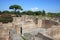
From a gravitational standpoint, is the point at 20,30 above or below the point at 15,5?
below

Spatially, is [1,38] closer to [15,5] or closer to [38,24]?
[38,24]

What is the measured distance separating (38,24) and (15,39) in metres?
8.20

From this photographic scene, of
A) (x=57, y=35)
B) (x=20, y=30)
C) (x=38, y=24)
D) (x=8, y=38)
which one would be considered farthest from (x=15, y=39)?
(x=38, y=24)

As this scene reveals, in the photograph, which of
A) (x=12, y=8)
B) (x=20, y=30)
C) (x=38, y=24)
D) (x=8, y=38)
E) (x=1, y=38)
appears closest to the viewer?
(x=1, y=38)

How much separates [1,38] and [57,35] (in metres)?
2.28

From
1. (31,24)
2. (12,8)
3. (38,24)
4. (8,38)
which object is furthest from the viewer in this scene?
(12,8)

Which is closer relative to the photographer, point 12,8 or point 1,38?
point 1,38

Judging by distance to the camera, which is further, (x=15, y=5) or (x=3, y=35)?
(x=15, y=5)

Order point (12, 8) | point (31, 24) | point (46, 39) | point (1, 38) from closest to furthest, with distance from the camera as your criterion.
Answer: point (46, 39), point (1, 38), point (31, 24), point (12, 8)

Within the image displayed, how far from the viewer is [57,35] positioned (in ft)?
23.5

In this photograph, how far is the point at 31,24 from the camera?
13.4 m

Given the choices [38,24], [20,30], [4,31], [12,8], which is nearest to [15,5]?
[12,8]

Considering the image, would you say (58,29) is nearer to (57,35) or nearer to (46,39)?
(57,35)

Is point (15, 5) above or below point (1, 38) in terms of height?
above
